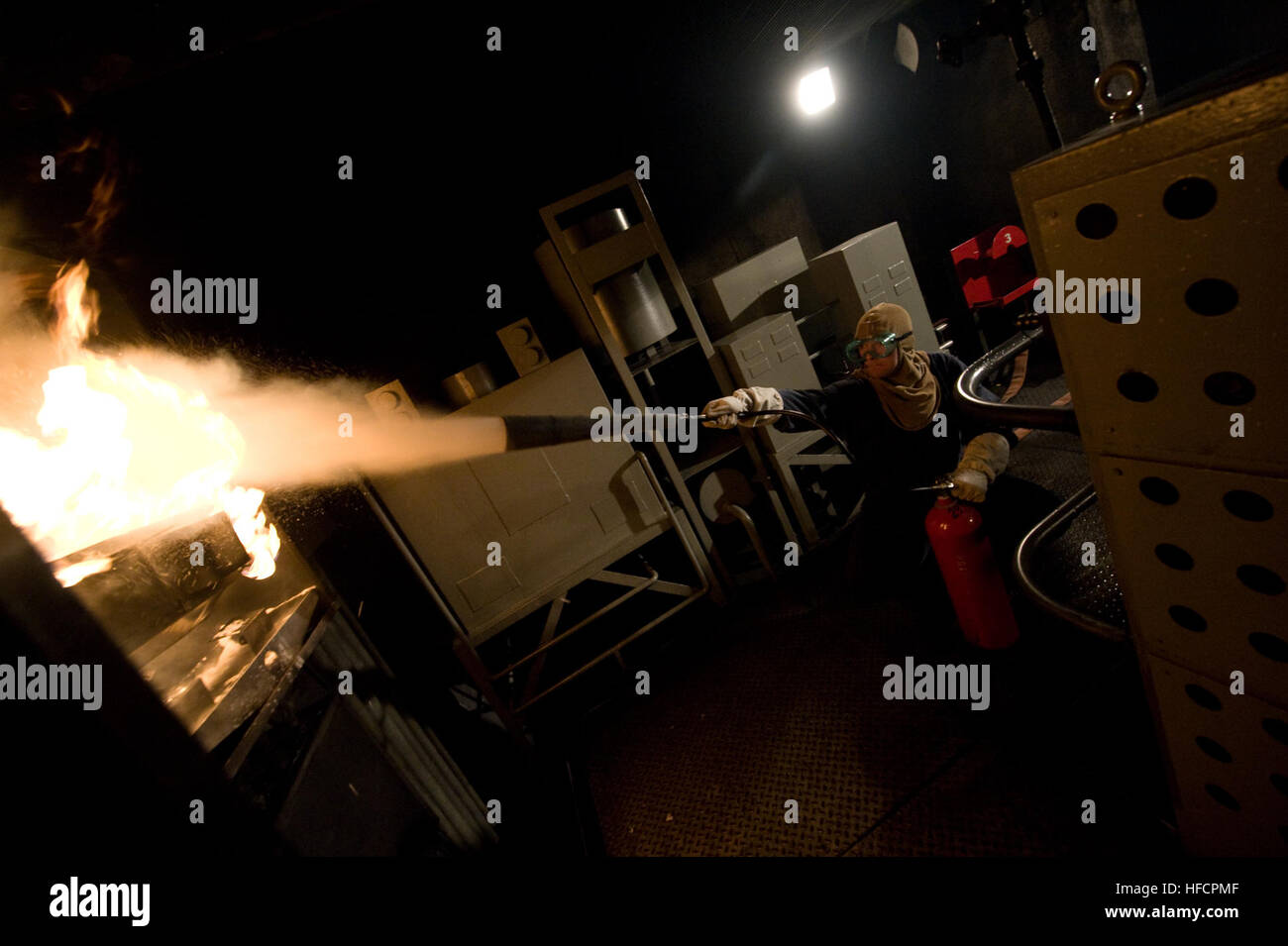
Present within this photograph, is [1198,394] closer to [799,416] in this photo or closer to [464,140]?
[799,416]

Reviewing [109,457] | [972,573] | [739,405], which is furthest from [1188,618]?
[109,457]

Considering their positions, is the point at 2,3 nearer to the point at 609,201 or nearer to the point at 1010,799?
the point at 609,201

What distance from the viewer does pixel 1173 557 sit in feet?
3.50

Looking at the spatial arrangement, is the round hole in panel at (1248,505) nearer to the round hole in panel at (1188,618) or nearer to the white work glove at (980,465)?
the round hole in panel at (1188,618)

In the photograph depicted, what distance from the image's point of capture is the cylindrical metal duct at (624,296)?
372cm

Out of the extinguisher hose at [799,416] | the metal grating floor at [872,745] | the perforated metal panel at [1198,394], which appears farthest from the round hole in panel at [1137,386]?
the extinguisher hose at [799,416]

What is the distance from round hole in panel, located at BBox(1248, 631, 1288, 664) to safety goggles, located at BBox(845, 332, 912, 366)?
2.07 m

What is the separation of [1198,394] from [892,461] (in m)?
2.45

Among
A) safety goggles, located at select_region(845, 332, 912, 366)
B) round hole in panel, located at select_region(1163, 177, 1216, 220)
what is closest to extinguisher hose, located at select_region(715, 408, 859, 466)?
safety goggles, located at select_region(845, 332, 912, 366)

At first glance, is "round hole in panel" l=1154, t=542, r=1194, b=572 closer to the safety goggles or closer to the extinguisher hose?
the safety goggles

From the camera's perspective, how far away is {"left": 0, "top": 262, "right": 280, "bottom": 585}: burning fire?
2.30m

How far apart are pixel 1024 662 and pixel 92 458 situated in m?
5.00

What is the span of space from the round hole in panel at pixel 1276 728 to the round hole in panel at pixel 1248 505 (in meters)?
0.53
